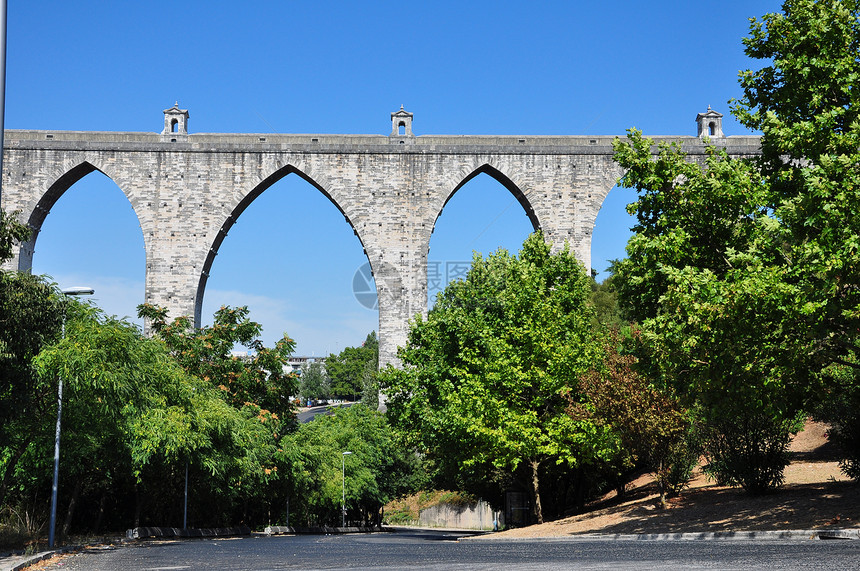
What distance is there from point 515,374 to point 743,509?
21.6ft

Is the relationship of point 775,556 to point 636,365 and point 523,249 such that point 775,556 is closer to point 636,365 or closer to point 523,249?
point 636,365

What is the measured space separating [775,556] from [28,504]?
16.7 m

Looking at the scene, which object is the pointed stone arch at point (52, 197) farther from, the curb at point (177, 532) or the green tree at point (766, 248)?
the green tree at point (766, 248)

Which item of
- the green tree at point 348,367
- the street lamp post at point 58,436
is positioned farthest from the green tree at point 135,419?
the green tree at point 348,367

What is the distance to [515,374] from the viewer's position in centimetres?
2055

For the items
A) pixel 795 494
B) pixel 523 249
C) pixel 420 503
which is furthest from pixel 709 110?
pixel 420 503

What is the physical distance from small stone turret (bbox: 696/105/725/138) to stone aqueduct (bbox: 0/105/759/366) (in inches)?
2.4

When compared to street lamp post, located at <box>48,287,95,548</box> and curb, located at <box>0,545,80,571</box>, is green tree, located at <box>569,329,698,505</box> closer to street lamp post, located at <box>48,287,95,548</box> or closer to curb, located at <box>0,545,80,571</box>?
street lamp post, located at <box>48,287,95,548</box>

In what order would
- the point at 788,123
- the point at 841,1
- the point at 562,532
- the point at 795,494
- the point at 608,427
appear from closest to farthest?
1. the point at 841,1
2. the point at 788,123
3. the point at 795,494
4. the point at 562,532
5. the point at 608,427

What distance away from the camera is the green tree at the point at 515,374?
2005cm

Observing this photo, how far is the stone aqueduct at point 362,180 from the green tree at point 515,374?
1210cm

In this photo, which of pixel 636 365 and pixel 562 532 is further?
pixel 562 532

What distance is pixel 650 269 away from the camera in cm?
1525

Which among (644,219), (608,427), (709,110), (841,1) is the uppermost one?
(709,110)
